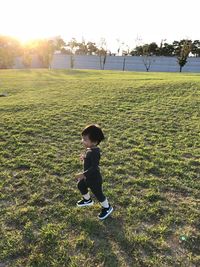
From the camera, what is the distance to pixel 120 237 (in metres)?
4.46

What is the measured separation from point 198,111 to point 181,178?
564 cm

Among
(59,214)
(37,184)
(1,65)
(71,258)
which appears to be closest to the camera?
(71,258)

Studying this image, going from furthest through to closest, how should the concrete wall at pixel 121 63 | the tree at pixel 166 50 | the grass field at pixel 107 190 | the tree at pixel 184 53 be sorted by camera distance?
the tree at pixel 166 50, the concrete wall at pixel 121 63, the tree at pixel 184 53, the grass field at pixel 107 190

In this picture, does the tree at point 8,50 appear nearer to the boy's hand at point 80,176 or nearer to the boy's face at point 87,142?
the boy's face at point 87,142

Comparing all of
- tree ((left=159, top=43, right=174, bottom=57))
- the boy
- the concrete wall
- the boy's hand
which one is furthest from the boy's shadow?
tree ((left=159, top=43, right=174, bottom=57))

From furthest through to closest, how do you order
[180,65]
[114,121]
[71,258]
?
[180,65], [114,121], [71,258]

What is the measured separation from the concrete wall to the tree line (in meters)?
1.14

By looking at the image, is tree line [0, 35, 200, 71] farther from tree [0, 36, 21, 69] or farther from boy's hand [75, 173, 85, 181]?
boy's hand [75, 173, 85, 181]

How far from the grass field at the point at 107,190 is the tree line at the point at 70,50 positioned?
53854mm

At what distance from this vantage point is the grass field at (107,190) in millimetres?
4238

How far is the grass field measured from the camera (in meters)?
4.24

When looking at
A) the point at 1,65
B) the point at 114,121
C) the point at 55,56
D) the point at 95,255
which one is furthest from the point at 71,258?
the point at 55,56

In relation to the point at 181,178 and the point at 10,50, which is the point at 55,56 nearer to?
the point at 10,50

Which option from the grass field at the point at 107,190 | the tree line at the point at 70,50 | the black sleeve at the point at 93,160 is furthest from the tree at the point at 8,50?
the black sleeve at the point at 93,160
